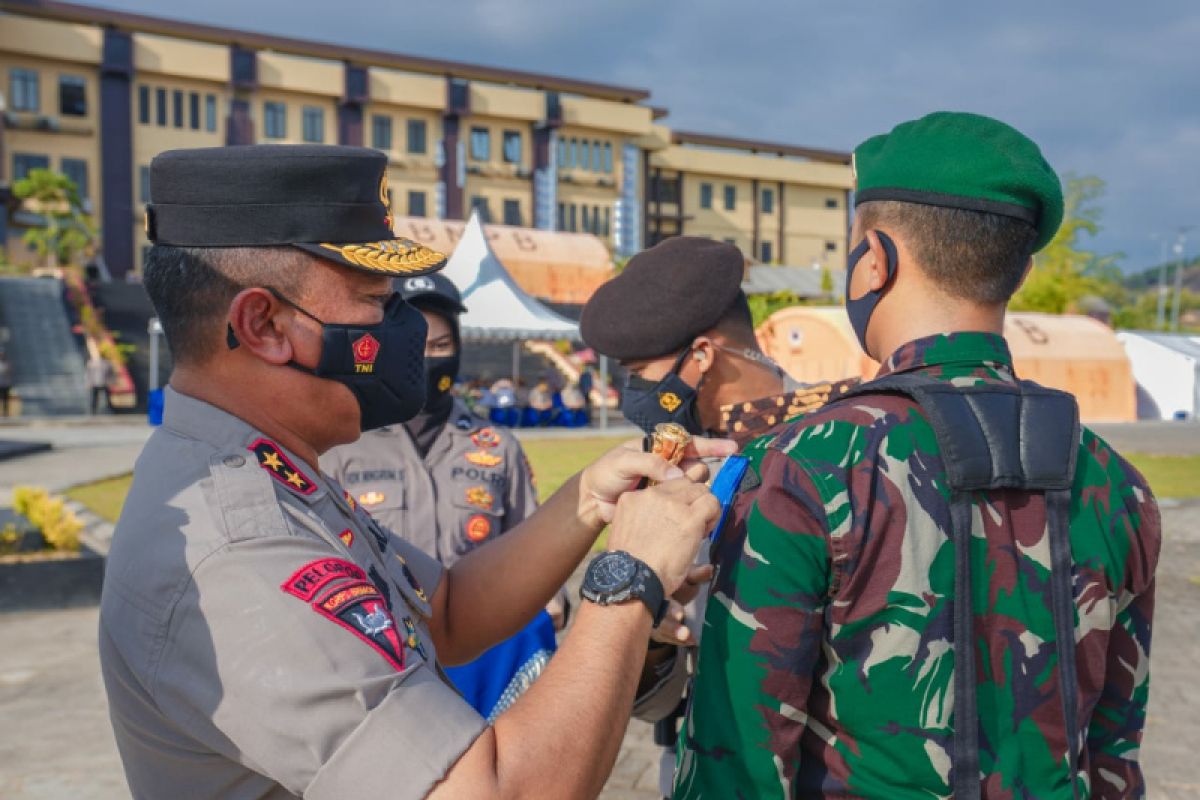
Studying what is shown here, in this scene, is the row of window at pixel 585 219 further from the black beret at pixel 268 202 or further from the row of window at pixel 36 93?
the black beret at pixel 268 202

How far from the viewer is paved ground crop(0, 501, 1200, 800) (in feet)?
15.6

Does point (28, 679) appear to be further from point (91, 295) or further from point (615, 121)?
point (615, 121)

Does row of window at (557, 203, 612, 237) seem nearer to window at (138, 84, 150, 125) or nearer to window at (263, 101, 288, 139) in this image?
window at (263, 101, 288, 139)

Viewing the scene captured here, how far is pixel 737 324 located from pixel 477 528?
1486mm

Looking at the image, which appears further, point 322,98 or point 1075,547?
point 322,98

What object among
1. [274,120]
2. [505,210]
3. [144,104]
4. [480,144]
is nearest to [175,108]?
[144,104]

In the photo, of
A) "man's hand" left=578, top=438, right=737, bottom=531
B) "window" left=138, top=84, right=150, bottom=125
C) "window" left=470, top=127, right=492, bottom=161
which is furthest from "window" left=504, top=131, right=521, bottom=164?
"man's hand" left=578, top=438, right=737, bottom=531

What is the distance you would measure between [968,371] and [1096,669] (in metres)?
0.54

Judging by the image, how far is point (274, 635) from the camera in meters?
1.48

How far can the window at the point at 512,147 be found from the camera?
51.0 metres

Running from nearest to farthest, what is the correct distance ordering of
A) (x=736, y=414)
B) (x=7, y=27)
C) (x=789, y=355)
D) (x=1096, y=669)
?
(x=1096, y=669) < (x=736, y=414) < (x=789, y=355) < (x=7, y=27)

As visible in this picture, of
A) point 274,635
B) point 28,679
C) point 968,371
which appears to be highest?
point 968,371

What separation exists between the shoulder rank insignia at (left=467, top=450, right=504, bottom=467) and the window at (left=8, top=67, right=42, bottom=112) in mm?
44218

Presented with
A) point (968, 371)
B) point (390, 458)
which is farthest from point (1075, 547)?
point (390, 458)
